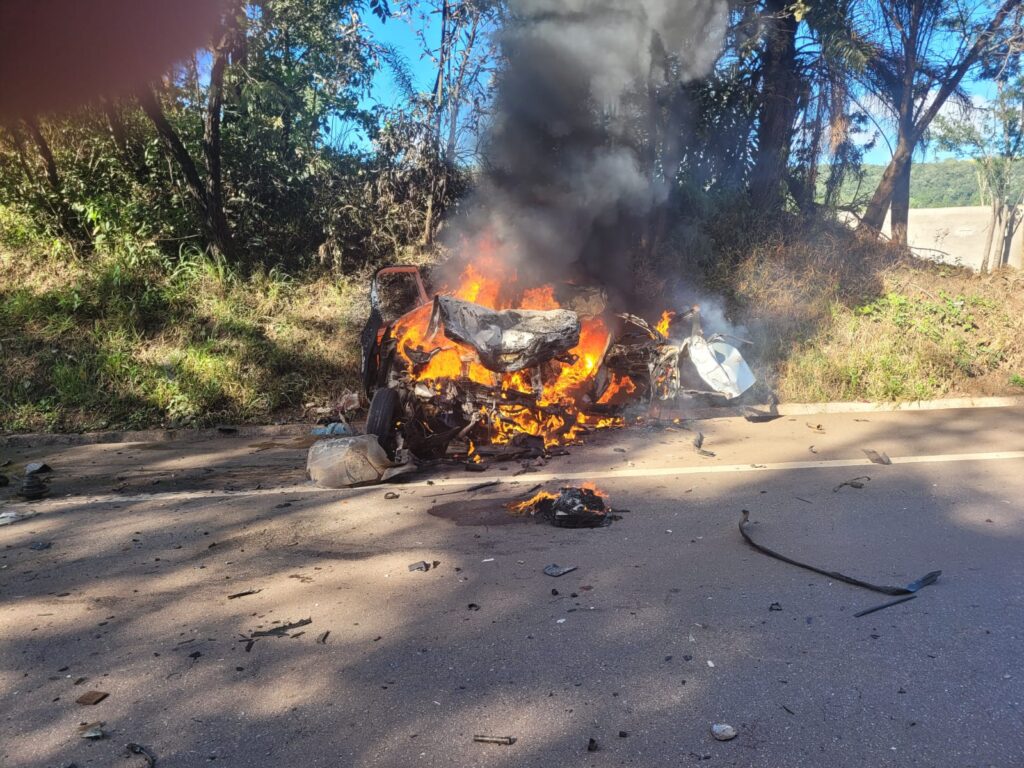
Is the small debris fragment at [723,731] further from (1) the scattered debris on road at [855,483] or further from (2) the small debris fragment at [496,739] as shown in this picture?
(1) the scattered debris on road at [855,483]

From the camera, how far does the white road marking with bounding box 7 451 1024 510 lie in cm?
530

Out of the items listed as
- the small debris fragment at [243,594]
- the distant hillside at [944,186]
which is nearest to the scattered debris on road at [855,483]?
the small debris fragment at [243,594]

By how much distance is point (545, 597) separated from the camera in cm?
332

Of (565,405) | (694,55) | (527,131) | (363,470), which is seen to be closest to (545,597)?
A: (363,470)

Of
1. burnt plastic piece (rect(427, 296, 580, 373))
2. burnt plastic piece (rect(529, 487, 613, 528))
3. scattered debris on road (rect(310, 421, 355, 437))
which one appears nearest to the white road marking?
burnt plastic piece (rect(529, 487, 613, 528))

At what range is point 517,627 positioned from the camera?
9.91ft

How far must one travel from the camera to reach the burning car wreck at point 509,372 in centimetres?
637

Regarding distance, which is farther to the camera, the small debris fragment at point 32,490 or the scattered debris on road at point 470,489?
the small debris fragment at point 32,490

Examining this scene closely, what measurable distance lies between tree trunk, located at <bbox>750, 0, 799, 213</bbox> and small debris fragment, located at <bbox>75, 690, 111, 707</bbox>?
45.1 ft

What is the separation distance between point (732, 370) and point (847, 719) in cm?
585

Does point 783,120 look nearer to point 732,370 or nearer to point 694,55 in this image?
point 694,55

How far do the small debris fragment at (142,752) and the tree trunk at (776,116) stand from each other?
1384 centimetres

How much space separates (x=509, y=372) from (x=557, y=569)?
314 cm

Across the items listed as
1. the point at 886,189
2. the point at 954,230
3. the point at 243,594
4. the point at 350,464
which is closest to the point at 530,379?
the point at 350,464
